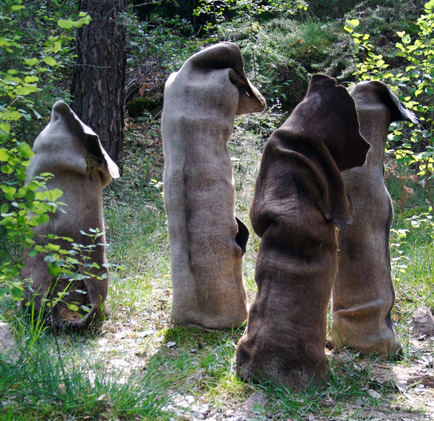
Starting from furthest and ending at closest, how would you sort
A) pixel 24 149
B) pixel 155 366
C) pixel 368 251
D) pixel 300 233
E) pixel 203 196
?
1. pixel 203 196
2. pixel 368 251
3. pixel 155 366
4. pixel 300 233
5. pixel 24 149

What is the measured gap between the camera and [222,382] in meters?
3.86

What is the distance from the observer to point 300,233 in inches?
143

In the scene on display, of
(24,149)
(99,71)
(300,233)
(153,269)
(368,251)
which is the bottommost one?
(153,269)

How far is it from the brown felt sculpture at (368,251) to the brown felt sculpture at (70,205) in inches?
74.9

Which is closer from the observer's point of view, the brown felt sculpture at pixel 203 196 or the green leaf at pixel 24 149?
the green leaf at pixel 24 149

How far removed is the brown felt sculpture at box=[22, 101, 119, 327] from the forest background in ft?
0.49

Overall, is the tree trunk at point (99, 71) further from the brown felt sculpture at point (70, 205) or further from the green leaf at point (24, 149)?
the green leaf at point (24, 149)

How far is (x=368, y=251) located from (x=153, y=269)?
2775mm

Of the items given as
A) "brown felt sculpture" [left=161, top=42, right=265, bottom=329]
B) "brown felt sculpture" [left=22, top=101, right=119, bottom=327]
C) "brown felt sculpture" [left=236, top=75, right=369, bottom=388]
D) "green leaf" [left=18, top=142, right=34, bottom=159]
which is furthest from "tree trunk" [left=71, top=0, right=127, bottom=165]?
"green leaf" [left=18, top=142, right=34, bottom=159]

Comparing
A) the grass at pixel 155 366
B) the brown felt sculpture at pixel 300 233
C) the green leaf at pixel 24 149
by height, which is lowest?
the grass at pixel 155 366

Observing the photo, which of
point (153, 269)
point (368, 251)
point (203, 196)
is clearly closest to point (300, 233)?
point (368, 251)

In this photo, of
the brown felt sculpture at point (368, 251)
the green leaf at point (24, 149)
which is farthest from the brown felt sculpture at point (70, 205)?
the brown felt sculpture at point (368, 251)

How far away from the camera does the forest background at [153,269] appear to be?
312 centimetres

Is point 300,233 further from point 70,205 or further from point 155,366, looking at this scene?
point 70,205
